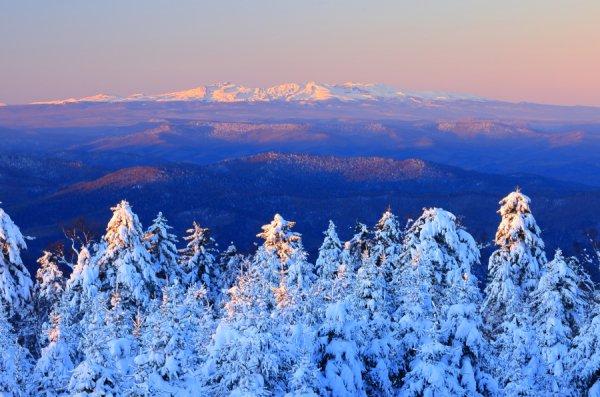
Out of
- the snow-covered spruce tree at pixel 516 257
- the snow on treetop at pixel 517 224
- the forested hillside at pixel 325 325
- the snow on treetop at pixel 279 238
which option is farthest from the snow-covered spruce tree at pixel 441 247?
the snow on treetop at pixel 279 238

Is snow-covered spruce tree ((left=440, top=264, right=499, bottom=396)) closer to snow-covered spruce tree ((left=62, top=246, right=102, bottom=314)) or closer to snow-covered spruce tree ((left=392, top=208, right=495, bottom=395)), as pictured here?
snow-covered spruce tree ((left=392, top=208, right=495, bottom=395))

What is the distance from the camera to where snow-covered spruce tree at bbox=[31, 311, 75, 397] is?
938 inches

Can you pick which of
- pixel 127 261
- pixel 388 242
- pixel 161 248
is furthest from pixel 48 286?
pixel 388 242

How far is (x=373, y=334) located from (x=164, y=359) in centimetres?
818

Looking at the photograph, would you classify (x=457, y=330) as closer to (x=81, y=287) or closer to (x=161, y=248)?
(x=81, y=287)

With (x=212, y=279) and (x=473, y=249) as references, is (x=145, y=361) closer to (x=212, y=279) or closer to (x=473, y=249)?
(x=473, y=249)

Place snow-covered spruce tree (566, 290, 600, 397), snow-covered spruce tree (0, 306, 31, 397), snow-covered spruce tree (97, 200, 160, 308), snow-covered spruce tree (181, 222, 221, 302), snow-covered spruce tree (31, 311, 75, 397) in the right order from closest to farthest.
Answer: snow-covered spruce tree (0, 306, 31, 397), snow-covered spruce tree (31, 311, 75, 397), snow-covered spruce tree (566, 290, 600, 397), snow-covered spruce tree (97, 200, 160, 308), snow-covered spruce tree (181, 222, 221, 302)

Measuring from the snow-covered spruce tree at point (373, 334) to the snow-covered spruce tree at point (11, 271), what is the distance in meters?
15.2

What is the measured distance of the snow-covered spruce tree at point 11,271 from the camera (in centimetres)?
3053

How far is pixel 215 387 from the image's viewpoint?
1916 centimetres

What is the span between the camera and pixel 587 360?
2505 centimetres

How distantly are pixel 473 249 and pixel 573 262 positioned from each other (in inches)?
187

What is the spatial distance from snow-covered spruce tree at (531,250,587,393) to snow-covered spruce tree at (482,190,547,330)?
239cm

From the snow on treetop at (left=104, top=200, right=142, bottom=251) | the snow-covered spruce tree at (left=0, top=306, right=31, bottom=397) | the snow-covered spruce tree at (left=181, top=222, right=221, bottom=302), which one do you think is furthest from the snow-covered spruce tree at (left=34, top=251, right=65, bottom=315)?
the snow-covered spruce tree at (left=0, top=306, right=31, bottom=397)
